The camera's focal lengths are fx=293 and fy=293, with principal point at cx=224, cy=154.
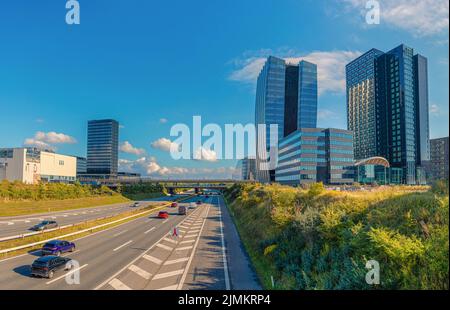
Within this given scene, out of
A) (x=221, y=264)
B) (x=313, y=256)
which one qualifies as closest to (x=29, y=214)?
(x=221, y=264)

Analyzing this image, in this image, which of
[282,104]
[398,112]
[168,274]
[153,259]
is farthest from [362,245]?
[398,112]

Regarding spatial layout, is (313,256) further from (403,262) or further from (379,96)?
(379,96)

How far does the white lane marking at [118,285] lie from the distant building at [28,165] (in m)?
106

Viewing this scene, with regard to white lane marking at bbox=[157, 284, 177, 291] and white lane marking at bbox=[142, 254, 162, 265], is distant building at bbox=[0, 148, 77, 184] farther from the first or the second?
white lane marking at bbox=[157, 284, 177, 291]

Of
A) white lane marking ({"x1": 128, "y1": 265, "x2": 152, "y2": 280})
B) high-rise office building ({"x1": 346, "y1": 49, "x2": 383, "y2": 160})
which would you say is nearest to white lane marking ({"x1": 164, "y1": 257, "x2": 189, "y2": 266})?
white lane marking ({"x1": 128, "y1": 265, "x2": 152, "y2": 280})

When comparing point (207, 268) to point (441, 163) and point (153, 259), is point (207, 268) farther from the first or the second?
point (441, 163)

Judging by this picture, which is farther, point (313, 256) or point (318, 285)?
point (313, 256)

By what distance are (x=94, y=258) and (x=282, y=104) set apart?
492 ft

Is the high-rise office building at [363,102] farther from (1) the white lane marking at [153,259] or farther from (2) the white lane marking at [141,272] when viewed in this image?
(2) the white lane marking at [141,272]

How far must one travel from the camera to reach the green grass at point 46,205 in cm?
5404

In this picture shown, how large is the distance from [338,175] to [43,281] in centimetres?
10065

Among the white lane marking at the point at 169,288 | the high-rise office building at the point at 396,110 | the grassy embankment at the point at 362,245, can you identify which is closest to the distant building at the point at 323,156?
the high-rise office building at the point at 396,110

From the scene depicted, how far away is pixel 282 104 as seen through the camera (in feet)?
532

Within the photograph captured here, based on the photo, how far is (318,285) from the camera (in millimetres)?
12883
